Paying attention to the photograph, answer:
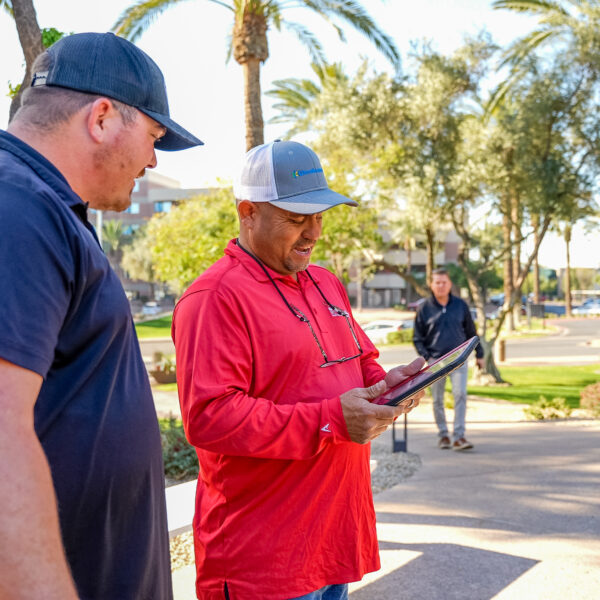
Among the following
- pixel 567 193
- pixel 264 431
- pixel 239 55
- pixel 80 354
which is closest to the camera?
pixel 80 354

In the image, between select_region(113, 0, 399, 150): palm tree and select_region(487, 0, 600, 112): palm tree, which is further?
select_region(487, 0, 600, 112): palm tree

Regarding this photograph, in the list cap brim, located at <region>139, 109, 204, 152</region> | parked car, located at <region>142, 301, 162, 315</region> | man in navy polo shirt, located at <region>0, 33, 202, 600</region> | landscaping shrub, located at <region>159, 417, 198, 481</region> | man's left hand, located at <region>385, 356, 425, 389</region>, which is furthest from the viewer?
parked car, located at <region>142, 301, 162, 315</region>

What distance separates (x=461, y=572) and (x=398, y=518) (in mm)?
1188

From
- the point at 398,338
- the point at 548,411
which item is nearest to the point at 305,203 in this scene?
the point at 548,411

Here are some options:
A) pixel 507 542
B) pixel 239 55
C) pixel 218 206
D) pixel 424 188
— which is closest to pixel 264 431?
pixel 507 542

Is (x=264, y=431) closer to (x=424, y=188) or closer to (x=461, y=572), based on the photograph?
(x=461, y=572)

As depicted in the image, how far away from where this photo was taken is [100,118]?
139cm

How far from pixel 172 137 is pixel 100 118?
1.00 feet

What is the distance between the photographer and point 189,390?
2.00m

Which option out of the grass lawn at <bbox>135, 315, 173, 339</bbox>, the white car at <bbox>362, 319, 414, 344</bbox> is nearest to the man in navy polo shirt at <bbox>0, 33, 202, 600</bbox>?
the white car at <bbox>362, 319, 414, 344</bbox>

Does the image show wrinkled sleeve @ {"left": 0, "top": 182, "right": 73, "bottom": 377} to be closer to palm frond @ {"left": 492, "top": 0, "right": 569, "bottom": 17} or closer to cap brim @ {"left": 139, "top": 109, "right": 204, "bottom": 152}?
cap brim @ {"left": 139, "top": 109, "right": 204, "bottom": 152}

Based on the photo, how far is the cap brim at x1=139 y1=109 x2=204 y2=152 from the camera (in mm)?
1517

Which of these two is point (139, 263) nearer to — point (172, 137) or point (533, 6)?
point (533, 6)

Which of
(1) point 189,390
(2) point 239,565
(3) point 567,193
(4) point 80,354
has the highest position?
(3) point 567,193
